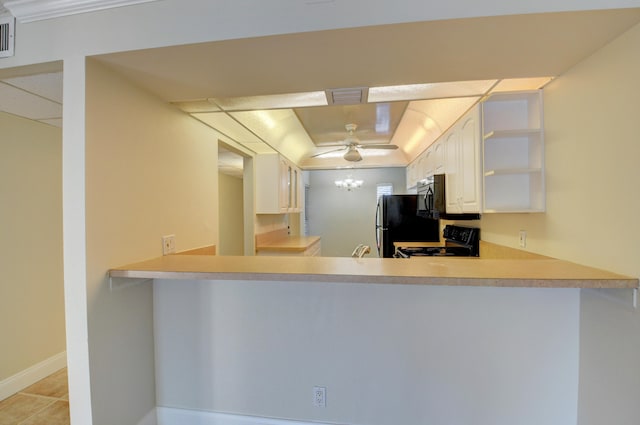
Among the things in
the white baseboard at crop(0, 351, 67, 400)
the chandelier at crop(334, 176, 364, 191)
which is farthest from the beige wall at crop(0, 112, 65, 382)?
the chandelier at crop(334, 176, 364, 191)

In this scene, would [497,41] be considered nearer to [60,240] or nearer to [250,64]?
[250,64]

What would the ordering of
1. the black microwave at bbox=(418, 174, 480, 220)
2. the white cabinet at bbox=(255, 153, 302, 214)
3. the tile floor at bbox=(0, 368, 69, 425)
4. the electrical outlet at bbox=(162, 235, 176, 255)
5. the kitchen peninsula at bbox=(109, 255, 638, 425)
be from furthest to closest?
the white cabinet at bbox=(255, 153, 302, 214), the black microwave at bbox=(418, 174, 480, 220), the tile floor at bbox=(0, 368, 69, 425), the electrical outlet at bbox=(162, 235, 176, 255), the kitchen peninsula at bbox=(109, 255, 638, 425)

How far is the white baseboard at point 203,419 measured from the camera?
1.63 m

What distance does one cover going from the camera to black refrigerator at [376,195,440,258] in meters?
3.87

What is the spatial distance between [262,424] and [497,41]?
2.42 metres

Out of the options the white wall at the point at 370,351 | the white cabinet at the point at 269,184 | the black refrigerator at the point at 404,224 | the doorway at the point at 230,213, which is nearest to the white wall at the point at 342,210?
the doorway at the point at 230,213

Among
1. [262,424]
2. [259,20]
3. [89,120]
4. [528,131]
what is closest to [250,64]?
[259,20]

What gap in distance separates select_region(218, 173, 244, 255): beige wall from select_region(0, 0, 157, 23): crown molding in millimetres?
4521

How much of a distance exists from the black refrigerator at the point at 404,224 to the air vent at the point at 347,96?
2473 millimetres

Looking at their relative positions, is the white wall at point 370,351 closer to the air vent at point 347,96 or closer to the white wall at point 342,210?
the air vent at point 347,96

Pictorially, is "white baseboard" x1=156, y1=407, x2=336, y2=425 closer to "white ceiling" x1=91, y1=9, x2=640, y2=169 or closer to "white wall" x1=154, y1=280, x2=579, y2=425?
"white wall" x1=154, y1=280, x2=579, y2=425

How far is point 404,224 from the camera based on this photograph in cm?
393

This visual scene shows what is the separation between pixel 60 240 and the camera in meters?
2.47

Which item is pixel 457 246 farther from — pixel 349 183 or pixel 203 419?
pixel 349 183
